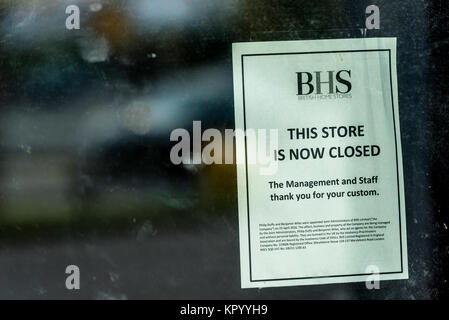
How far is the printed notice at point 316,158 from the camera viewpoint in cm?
106

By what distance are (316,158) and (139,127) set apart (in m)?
0.43

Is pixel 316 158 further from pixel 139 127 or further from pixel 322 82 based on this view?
pixel 139 127

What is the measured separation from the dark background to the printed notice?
3 cm

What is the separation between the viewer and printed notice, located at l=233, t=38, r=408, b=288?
41.8 inches

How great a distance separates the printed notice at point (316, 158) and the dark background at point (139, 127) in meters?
0.03

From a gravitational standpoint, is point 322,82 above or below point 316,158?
above

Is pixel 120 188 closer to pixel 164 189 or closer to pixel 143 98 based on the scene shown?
pixel 164 189

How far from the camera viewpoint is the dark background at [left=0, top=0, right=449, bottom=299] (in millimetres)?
1049

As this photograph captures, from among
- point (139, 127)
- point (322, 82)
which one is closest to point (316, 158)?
point (322, 82)

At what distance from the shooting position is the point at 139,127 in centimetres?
105

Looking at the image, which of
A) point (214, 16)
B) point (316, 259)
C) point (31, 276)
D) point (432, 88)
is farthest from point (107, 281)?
point (432, 88)

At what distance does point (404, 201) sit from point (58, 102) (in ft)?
2.87

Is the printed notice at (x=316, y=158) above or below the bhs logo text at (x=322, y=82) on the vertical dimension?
below

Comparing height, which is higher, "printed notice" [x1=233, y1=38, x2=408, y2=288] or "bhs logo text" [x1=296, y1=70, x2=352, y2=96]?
"bhs logo text" [x1=296, y1=70, x2=352, y2=96]
